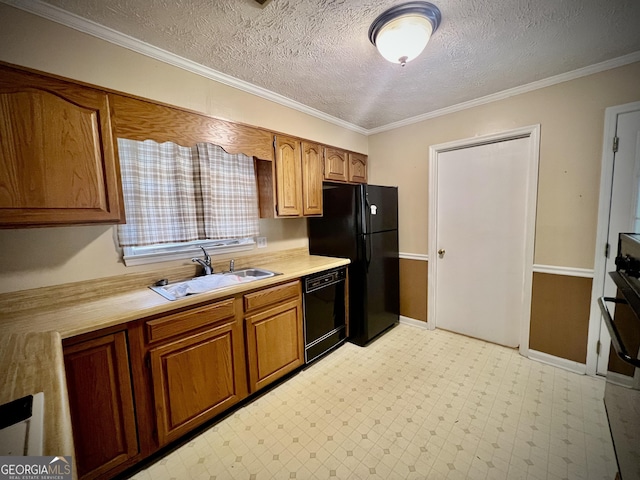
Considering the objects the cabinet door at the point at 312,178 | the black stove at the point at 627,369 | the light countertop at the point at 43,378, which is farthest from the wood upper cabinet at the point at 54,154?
the black stove at the point at 627,369

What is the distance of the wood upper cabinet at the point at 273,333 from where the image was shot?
5.95 feet

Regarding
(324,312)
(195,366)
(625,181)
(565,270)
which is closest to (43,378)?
(195,366)

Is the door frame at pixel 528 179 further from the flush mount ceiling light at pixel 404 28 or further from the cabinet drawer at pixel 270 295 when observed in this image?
the cabinet drawer at pixel 270 295

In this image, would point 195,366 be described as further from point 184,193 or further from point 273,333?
point 184,193

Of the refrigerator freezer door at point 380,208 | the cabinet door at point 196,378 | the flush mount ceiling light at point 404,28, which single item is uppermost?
the flush mount ceiling light at point 404,28

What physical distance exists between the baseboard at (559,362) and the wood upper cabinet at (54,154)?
3.34 metres

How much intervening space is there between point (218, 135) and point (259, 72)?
1.96ft

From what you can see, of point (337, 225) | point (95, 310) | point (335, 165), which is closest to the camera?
point (95, 310)

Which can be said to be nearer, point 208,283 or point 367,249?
point 208,283

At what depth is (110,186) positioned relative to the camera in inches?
54.4

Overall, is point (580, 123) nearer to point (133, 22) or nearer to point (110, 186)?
point (133, 22)

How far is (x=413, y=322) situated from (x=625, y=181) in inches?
83.6

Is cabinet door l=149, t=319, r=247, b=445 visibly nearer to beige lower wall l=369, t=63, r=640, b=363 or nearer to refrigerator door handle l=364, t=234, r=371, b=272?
refrigerator door handle l=364, t=234, r=371, b=272

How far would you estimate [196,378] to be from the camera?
154cm
